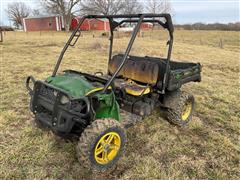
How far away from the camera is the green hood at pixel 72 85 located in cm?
249

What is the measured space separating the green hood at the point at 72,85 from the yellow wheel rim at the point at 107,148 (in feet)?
1.71

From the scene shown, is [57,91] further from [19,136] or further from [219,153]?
[219,153]

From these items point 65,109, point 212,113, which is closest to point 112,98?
point 65,109

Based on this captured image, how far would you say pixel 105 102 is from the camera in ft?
8.62

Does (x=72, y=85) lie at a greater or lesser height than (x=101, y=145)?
greater

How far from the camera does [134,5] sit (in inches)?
2218

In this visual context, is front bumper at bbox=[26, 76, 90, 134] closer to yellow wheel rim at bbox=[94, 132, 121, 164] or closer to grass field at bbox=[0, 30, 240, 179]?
yellow wheel rim at bbox=[94, 132, 121, 164]

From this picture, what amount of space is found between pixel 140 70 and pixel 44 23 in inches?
1804

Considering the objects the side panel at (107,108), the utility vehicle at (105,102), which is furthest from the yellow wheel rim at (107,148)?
the side panel at (107,108)

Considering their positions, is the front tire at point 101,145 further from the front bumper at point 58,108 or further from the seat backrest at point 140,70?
the seat backrest at point 140,70

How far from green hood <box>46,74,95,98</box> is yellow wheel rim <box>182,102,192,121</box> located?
1.88 metres

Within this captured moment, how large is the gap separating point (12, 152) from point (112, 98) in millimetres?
1410

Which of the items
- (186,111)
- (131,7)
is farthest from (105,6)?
(186,111)

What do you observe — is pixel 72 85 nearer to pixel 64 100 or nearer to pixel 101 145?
pixel 64 100
